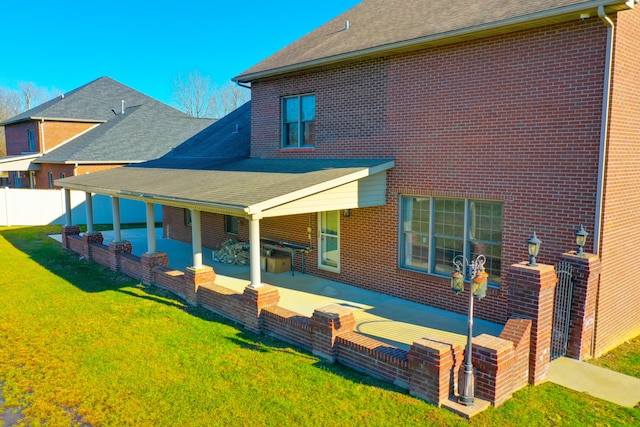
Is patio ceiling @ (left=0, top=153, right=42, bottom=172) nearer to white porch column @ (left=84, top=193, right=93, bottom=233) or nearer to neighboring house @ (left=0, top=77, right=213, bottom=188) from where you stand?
neighboring house @ (left=0, top=77, right=213, bottom=188)

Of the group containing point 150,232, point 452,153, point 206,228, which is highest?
point 452,153

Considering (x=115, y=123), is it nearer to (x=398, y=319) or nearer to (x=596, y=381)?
(x=398, y=319)

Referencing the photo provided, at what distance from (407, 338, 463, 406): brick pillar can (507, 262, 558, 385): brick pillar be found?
4.02ft

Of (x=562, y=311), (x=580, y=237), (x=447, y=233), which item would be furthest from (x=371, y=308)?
(x=580, y=237)

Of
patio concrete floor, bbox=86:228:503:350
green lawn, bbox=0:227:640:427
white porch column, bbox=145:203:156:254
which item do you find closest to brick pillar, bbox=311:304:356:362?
green lawn, bbox=0:227:640:427

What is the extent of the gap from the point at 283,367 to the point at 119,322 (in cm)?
419

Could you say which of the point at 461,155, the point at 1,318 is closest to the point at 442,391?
the point at 461,155

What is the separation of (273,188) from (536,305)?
552 centimetres

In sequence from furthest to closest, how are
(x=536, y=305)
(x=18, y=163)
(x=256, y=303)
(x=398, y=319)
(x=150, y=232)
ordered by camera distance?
(x=18, y=163), (x=150, y=232), (x=398, y=319), (x=256, y=303), (x=536, y=305)

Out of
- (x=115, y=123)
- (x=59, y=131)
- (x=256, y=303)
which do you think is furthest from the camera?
(x=59, y=131)

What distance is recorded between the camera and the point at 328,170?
11.4 m

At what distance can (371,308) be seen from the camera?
422 inches

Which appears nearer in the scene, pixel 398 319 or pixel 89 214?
pixel 398 319

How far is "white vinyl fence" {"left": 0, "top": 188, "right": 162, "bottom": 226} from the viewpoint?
25.1 metres
